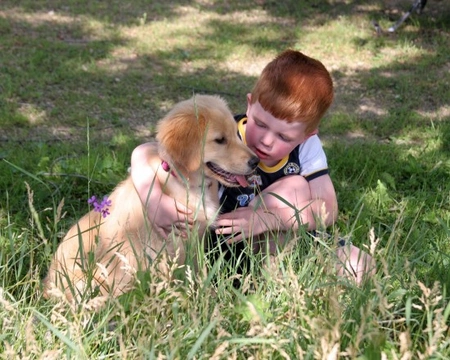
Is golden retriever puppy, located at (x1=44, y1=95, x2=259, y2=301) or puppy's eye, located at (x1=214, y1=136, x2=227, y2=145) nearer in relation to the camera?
golden retriever puppy, located at (x1=44, y1=95, x2=259, y2=301)

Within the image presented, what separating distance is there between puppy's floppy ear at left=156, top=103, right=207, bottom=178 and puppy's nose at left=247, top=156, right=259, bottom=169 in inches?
10.3

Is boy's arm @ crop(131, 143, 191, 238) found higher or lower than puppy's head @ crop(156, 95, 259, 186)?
lower

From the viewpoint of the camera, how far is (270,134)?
11.0 ft

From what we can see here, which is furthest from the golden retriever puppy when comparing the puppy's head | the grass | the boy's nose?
the grass

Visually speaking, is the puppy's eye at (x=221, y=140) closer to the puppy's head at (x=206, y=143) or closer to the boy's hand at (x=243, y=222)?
the puppy's head at (x=206, y=143)

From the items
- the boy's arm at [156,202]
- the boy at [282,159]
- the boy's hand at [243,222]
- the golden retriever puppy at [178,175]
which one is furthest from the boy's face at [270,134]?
the boy's arm at [156,202]

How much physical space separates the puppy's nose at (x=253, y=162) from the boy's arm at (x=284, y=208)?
0.44 ft

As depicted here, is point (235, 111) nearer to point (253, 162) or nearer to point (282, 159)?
point (282, 159)

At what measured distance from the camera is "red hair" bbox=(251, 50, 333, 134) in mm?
3283

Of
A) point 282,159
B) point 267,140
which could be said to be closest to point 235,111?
point 282,159

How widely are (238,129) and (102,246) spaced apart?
1.00m

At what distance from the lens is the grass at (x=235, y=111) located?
7.07ft

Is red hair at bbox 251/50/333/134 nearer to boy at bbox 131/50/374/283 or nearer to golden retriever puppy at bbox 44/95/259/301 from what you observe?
boy at bbox 131/50/374/283

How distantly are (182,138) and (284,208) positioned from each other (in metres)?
0.60
